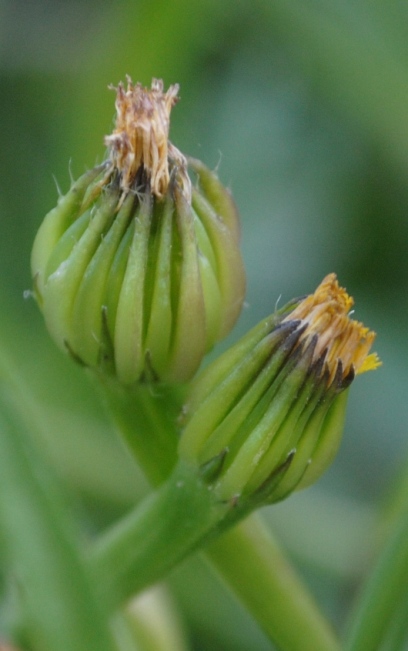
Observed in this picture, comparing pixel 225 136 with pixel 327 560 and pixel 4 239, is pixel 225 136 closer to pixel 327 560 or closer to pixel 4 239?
pixel 4 239

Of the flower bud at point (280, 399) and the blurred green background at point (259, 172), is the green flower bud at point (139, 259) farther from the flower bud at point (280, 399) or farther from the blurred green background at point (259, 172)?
the blurred green background at point (259, 172)

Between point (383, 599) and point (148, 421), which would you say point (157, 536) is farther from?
point (383, 599)

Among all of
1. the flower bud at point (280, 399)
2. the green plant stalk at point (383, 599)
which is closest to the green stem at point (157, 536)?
the flower bud at point (280, 399)

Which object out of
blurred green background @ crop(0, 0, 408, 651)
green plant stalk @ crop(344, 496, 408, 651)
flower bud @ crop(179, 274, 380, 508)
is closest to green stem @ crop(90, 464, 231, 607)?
flower bud @ crop(179, 274, 380, 508)

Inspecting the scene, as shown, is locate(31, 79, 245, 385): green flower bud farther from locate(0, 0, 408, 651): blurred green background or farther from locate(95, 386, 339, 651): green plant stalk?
locate(0, 0, 408, 651): blurred green background

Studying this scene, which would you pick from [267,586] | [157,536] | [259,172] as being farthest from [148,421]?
[259,172]
